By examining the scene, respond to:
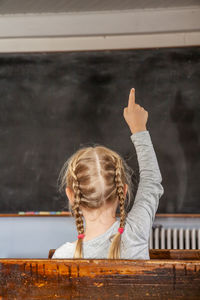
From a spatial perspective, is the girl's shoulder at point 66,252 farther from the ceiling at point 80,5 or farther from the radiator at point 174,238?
the ceiling at point 80,5

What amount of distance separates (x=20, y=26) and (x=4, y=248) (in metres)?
2.24

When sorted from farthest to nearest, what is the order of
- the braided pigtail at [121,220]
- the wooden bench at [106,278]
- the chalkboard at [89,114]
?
the chalkboard at [89,114] → the braided pigtail at [121,220] → the wooden bench at [106,278]

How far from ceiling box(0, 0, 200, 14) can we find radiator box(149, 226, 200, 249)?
2106 millimetres

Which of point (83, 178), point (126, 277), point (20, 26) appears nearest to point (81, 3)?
point (20, 26)

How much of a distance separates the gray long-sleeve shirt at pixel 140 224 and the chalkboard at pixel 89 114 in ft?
7.38

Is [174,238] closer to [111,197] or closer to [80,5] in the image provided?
[111,197]

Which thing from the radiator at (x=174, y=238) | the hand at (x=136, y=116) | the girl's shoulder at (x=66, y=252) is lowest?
the radiator at (x=174, y=238)

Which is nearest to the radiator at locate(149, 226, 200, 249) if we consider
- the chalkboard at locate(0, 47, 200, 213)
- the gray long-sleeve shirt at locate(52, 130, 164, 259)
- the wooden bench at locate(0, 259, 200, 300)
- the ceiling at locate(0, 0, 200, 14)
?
the chalkboard at locate(0, 47, 200, 213)

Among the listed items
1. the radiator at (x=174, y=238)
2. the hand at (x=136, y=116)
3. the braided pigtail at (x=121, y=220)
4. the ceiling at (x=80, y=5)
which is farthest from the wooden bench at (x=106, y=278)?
the ceiling at (x=80, y=5)

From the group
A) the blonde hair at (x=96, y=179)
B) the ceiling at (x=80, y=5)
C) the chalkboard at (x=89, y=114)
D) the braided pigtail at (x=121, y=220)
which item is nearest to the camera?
the braided pigtail at (x=121, y=220)

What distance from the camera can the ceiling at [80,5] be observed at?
11.9 feet

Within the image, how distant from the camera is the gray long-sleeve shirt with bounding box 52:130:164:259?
1.19 metres

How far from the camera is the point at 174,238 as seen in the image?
133 inches

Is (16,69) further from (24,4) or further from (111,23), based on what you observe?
(111,23)
